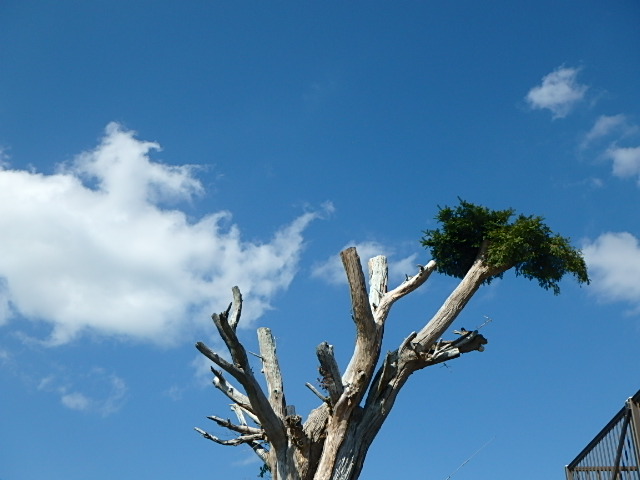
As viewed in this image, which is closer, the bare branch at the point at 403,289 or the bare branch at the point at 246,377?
the bare branch at the point at 246,377

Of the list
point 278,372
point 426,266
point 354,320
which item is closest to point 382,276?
point 426,266

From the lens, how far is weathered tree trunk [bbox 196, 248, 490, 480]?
41.8 feet

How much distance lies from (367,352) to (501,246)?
136 inches

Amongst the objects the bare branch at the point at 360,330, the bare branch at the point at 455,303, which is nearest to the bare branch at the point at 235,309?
the bare branch at the point at 360,330

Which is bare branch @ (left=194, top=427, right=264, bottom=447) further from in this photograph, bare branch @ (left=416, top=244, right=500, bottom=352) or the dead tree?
bare branch @ (left=416, top=244, right=500, bottom=352)

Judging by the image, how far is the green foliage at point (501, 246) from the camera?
47.7 ft

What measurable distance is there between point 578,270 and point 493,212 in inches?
85.4

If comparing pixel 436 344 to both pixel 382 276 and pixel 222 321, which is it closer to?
pixel 382 276

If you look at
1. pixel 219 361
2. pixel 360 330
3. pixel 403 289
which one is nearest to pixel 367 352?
pixel 360 330

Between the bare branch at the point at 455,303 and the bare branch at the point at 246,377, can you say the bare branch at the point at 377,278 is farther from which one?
the bare branch at the point at 246,377

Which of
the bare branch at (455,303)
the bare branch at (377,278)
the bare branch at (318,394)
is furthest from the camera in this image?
the bare branch at (377,278)

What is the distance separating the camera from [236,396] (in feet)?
45.2

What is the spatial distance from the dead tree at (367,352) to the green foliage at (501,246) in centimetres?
2

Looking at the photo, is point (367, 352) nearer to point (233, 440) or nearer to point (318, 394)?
point (318, 394)
